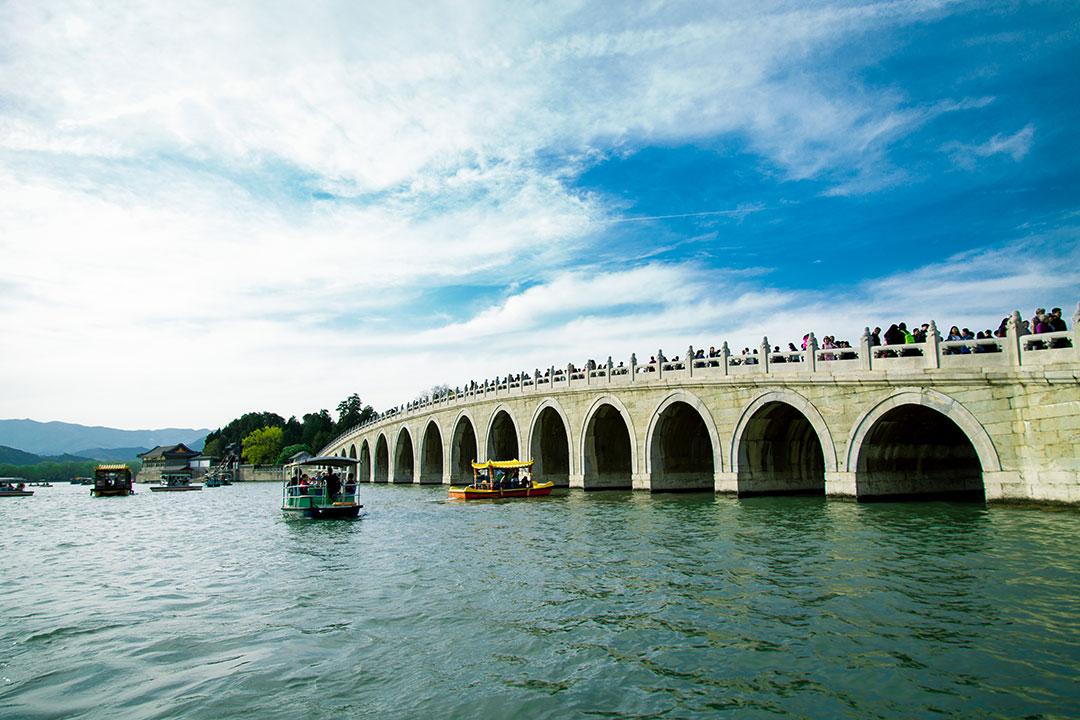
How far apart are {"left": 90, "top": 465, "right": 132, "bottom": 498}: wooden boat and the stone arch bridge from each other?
33715 millimetres

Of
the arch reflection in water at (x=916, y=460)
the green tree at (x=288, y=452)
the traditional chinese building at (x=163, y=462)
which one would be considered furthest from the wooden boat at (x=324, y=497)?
the traditional chinese building at (x=163, y=462)

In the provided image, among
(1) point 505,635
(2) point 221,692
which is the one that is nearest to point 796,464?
(1) point 505,635

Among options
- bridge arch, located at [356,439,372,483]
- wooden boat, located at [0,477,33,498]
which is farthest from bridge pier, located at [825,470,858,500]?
wooden boat, located at [0,477,33,498]

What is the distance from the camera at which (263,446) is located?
116m

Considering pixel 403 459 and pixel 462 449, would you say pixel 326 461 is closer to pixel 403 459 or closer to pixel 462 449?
pixel 462 449

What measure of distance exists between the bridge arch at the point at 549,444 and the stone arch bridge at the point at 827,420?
0.33ft

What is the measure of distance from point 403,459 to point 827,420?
5218 centimetres

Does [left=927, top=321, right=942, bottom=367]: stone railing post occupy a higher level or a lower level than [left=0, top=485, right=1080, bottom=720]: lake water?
higher

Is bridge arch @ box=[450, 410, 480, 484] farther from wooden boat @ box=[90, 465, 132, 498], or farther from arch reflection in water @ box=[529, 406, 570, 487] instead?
wooden boat @ box=[90, 465, 132, 498]

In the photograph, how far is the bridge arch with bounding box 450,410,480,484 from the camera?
170ft

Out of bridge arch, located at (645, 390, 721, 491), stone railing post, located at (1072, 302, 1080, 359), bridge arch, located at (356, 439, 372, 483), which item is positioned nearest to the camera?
stone railing post, located at (1072, 302, 1080, 359)

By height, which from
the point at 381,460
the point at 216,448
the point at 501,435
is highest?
the point at 501,435

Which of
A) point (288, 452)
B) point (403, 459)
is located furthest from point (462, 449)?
point (288, 452)

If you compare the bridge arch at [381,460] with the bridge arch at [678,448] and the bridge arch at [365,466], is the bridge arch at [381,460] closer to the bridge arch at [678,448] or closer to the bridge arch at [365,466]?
→ the bridge arch at [365,466]
